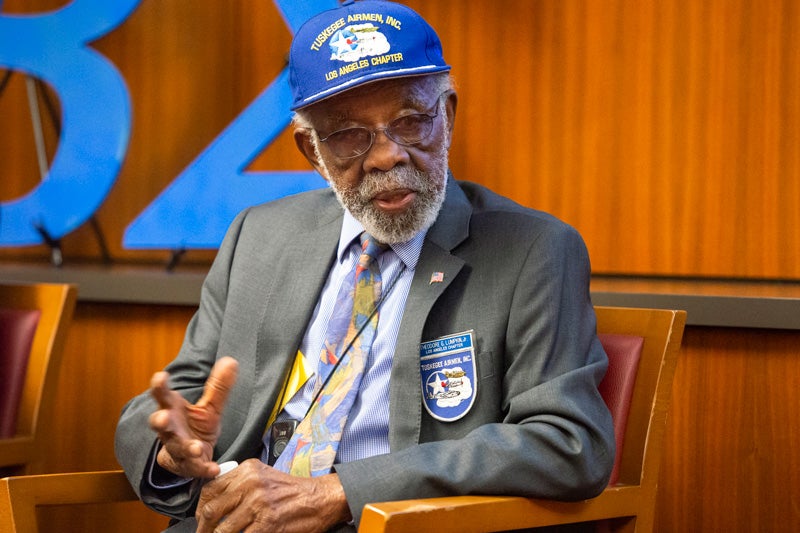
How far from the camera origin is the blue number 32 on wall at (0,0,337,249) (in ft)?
11.3

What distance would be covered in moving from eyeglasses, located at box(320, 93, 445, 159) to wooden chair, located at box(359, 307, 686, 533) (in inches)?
22.5

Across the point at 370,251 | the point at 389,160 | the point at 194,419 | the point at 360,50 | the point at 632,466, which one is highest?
the point at 360,50

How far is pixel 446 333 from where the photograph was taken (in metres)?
1.89

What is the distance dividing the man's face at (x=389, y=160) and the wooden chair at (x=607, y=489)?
48cm

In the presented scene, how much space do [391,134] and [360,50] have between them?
174 millimetres

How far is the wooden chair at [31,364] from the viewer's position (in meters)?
2.51

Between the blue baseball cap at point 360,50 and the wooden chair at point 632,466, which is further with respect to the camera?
the blue baseball cap at point 360,50

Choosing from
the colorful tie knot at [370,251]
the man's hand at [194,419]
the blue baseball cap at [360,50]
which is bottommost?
the man's hand at [194,419]

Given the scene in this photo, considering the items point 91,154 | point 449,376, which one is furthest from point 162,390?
point 91,154

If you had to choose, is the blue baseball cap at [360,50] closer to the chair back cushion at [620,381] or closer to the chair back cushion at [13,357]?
the chair back cushion at [620,381]

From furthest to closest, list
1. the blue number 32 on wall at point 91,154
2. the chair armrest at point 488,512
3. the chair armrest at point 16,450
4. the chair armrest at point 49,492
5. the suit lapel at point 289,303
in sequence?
1. the blue number 32 on wall at point 91,154
2. the chair armrest at point 16,450
3. the suit lapel at point 289,303
4. the chair armrest at point 49,492
5. the chair armrest at point 488,512

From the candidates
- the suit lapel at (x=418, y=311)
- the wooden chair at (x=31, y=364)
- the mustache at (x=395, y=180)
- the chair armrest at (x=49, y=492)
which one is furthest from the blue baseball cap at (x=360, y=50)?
the wooden chair at (x=31, y=364)

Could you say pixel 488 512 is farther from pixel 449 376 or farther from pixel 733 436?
pixel 733 436

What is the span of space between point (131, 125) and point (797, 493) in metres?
2.61
